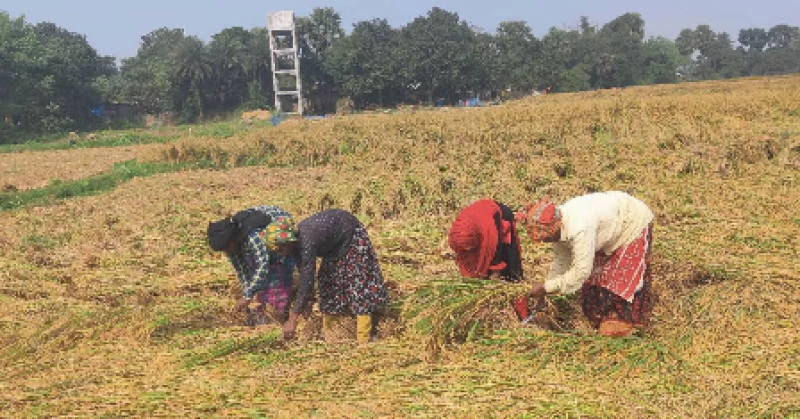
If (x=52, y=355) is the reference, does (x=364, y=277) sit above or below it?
above

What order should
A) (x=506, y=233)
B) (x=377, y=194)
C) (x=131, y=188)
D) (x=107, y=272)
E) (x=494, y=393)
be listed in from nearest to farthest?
(x=494, y=393), (x=506, y=233), (x=107, y=272), (x=377, y=194), (x=131, y=188)

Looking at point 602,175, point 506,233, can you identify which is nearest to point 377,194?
point 602,175

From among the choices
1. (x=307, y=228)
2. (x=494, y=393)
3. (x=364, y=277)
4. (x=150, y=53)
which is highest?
(x=150, y=53)

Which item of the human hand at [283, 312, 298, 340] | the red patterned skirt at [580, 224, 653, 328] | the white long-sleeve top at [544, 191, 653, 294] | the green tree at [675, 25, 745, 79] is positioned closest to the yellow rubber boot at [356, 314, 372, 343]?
the human hand at [283, 312, 298, 340]

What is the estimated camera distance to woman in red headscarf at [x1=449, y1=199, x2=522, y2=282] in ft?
13.4

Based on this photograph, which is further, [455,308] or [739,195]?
[739,195]

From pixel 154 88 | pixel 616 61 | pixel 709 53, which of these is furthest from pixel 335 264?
pixel 709 53

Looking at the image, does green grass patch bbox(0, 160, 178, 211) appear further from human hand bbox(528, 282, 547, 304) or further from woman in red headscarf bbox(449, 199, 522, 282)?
human hand bbox(528, 282, 547, 304)

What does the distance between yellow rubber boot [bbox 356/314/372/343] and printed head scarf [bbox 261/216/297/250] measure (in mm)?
690

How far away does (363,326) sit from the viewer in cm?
404

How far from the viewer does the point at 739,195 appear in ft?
21.9

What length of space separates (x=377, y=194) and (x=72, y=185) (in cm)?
827

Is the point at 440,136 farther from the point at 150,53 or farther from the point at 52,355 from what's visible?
the point at 150,53

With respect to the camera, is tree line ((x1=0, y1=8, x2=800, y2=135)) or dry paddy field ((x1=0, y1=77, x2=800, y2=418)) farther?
tree line ((x1=0, y1=8, x2=800, y2=135))
